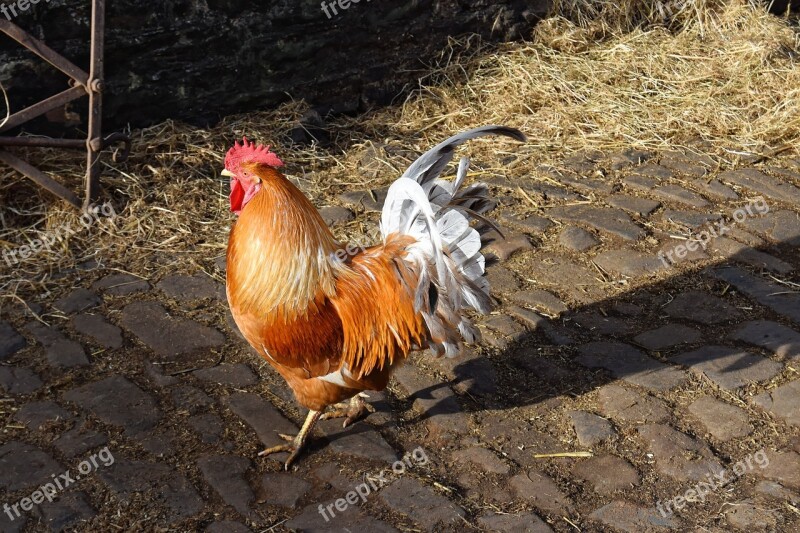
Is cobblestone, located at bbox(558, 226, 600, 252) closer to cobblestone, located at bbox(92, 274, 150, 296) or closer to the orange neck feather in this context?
the orange neck feather

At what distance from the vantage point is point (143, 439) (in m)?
3.94

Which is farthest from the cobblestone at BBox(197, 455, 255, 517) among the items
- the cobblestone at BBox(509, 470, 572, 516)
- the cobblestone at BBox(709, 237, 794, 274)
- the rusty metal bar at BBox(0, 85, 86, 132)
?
the cobblestone at BBox(709, 237, 794, 274)

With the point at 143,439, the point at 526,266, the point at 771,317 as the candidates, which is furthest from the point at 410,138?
the point at 143,439

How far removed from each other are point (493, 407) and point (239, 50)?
370cm

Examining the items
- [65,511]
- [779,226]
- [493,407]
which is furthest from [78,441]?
[779,226]

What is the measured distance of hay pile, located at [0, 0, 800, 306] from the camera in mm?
5582

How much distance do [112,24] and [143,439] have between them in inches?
130

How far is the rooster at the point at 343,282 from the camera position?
12.0 feet

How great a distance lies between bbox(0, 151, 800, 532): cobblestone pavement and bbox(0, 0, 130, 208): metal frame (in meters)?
0.69

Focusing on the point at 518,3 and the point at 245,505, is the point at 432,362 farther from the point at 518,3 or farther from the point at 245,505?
the point at 518,3

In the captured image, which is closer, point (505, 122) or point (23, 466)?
point (23, 466)

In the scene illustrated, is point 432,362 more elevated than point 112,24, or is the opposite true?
point 112,24

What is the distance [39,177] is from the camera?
215 inches

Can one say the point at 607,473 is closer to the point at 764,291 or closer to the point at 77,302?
the point at 764,291
